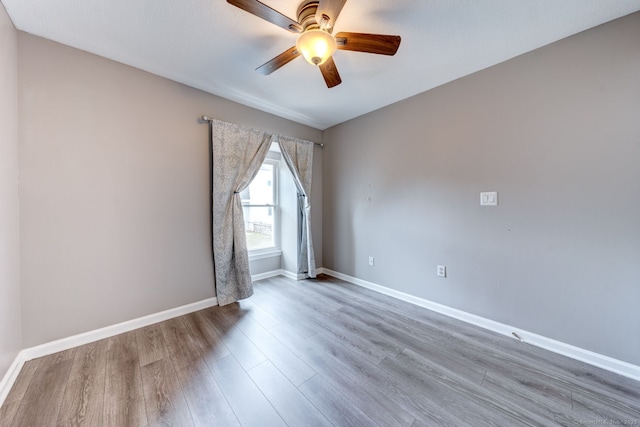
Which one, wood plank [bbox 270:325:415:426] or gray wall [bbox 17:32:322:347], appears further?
gray wall [bbox 17:32:322:347]

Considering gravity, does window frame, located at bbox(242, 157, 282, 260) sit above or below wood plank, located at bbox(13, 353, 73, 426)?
above

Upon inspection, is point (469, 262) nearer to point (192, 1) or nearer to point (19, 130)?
point (192, 1)

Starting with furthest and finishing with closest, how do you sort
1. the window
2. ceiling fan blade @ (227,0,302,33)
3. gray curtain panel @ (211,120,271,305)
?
the window < gray curtain panel @ (211,120,271,305) < ceiling fan blade @ (227,0,302,33)

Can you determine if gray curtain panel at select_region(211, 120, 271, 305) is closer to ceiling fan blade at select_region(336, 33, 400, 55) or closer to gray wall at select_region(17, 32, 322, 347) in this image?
gray wall at select_region(17, 32, 322, 347)

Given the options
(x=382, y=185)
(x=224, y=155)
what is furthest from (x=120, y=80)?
(x=382, y=185)

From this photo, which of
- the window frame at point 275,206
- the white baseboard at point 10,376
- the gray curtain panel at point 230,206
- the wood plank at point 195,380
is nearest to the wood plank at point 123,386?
the wood plank at point 195,380

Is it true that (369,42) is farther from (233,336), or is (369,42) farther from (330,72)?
(233,336)

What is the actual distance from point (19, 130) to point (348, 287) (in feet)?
11.1

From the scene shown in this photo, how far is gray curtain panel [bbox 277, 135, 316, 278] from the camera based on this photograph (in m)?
3.34

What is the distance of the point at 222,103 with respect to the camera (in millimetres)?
2643

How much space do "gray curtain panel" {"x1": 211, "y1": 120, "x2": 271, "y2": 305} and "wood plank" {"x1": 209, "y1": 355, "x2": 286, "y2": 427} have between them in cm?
103

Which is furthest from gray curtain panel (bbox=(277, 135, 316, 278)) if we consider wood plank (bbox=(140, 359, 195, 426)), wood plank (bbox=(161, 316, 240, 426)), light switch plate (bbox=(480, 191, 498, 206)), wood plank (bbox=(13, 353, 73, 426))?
wood plank (bbox=(13, 353, 73, 426))

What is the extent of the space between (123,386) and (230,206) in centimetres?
170

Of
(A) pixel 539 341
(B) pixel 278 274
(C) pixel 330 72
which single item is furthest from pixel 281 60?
(A) pixel 539 341
